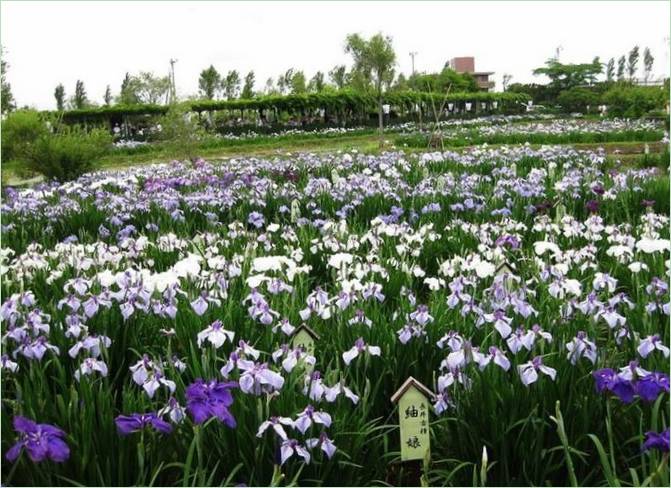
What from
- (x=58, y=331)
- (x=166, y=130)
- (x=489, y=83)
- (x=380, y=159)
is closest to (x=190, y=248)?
(x=58, y=331)

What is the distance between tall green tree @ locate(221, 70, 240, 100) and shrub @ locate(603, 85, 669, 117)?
80.6ft

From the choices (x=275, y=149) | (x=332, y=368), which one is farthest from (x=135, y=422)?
(x=275, y=149)

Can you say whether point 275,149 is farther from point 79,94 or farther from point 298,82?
point 79,94

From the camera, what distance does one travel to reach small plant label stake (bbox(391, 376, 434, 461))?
205cm

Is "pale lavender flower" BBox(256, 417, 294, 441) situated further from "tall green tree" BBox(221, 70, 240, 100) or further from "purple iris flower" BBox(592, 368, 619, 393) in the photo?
"tall green tree" BBox(221, 70, 240, 100)

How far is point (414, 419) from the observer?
6.79ft

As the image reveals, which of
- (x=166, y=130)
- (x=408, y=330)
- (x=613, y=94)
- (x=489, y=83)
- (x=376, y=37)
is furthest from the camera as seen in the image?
(x=489, y=83)

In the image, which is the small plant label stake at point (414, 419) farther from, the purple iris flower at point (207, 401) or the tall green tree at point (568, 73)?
the tall green tree at point (568, 73)

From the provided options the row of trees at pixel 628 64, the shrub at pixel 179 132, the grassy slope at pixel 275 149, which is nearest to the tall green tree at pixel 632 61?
the row of trees at pixel 628 64

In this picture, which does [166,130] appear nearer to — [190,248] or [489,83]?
[190,248]

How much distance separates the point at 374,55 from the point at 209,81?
2209 centimetres

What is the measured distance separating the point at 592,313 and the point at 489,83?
302 feet

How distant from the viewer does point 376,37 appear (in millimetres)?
24906

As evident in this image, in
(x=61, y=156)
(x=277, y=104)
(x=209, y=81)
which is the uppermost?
(x=209, y=81)
